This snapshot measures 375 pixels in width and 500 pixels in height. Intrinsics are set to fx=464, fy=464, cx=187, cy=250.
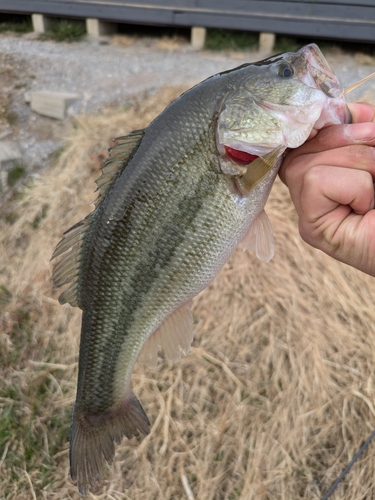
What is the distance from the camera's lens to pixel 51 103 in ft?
19.9

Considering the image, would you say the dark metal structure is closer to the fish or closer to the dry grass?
the dry grass

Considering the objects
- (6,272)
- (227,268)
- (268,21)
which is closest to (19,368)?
(6,272)

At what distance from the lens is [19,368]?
3.38m

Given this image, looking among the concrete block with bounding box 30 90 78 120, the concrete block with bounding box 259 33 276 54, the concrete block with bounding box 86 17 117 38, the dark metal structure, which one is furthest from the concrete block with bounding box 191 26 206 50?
the concrete block with bounding box 30 90 78 120

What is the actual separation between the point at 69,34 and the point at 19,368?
6929 millimetres

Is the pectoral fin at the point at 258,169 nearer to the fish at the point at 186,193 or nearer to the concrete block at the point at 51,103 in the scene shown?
the fish at the point at 186,193

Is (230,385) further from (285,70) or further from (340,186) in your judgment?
(285,70)

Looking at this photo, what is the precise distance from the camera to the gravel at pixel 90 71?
594 cm

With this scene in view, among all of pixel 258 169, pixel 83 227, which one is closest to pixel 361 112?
pixel 258 169

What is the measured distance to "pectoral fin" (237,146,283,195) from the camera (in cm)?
155

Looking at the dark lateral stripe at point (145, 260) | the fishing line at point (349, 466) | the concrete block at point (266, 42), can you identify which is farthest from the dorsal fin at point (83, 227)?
the concrete block at point (266, 42)

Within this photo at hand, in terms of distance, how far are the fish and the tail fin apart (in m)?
0.06

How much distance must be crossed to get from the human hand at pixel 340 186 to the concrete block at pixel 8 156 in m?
4.17

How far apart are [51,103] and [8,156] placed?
3.98ft
